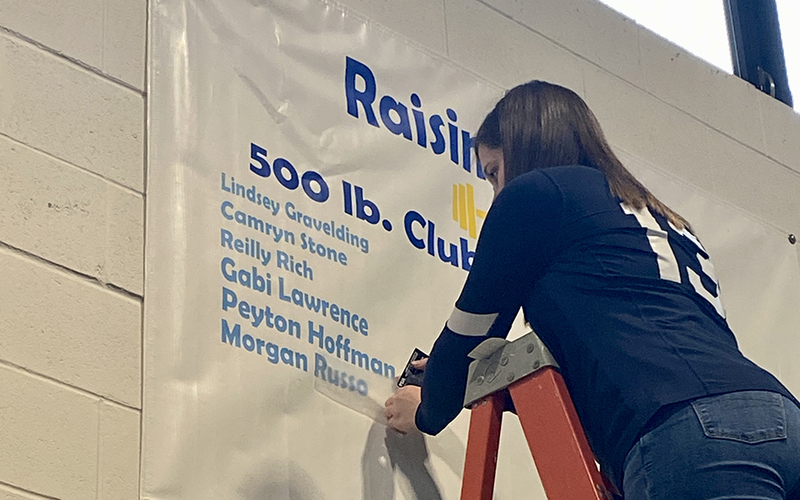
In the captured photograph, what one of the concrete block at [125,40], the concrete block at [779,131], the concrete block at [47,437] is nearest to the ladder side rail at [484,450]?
the concrete block at [47,437]

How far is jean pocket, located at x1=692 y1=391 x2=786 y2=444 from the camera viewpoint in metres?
1.40

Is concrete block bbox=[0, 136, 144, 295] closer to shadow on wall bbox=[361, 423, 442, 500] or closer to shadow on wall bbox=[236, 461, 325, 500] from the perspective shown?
shadow on wall bbox=[236, 461, 325, 500]

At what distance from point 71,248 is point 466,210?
762mm

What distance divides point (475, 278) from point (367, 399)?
40 centimetres

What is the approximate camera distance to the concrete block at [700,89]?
2893 mm

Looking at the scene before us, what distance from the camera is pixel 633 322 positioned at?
152 cm

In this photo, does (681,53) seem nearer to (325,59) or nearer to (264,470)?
(325,59)

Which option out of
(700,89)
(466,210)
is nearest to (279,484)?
(466,210)

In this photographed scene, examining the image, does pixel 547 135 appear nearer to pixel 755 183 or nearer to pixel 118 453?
pixel 118 453

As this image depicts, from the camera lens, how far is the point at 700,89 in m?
2.96

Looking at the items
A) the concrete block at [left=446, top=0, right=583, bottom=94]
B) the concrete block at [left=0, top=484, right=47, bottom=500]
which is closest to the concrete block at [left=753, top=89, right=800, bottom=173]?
Result: the concrete block at [left=446, top=0, right=583, bottom=94]

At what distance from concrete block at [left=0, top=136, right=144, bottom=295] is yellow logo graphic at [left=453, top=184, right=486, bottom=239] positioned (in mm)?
619

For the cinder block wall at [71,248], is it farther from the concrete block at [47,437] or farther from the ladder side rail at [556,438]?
the ladder side rail at [556,438]

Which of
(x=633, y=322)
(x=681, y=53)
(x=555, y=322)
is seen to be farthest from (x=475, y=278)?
(x=681, y=53)
